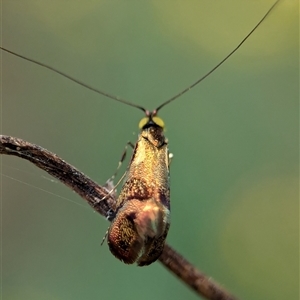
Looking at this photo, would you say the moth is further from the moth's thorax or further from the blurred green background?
the blurred green background

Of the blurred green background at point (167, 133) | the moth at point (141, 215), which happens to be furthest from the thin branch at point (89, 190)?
the blurred green background at point (167, 133)

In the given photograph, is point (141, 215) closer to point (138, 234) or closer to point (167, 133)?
point (138, 234)

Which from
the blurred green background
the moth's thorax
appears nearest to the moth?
the moth's thorax

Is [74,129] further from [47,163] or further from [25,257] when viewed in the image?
[47,163]

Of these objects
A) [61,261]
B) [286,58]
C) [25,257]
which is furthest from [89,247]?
[286,58]

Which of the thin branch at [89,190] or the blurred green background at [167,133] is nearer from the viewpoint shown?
the thin branch at [89,190]

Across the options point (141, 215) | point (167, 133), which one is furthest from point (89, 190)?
point (167, 133)

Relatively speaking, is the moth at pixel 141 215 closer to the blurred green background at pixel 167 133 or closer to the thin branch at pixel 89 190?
the thin branch at pixel 89 190
